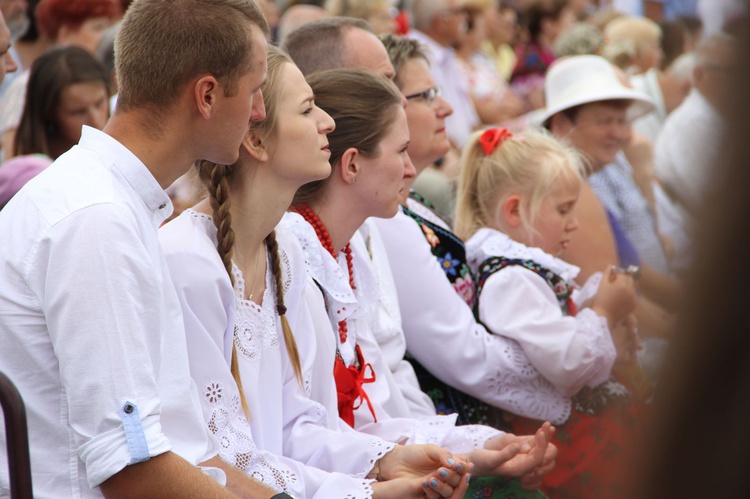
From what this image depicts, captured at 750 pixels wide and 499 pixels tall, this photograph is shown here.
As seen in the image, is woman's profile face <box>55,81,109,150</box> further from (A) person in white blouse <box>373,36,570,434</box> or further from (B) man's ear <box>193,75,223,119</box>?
(B) man's ear <box>193,75,223,119</box>


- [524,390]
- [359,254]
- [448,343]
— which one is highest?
[359,254]

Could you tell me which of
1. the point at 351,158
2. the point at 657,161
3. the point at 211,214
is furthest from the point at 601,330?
the point at 657,161

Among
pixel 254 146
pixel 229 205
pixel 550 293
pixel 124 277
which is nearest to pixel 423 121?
pixel 550 293

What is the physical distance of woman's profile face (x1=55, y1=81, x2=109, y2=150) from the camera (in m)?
3.95

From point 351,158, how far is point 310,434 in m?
0.77

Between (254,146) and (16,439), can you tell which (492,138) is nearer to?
(254,146)

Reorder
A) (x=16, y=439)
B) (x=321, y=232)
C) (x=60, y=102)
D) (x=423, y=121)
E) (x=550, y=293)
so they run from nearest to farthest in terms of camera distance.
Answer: (x=16, y=439) < (x=321, y=232) < (x=550, y=293) < (x=423, y=121) < (x=60, y=102)

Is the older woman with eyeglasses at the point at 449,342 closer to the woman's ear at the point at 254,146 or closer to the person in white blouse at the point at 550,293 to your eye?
the person in white blouse at the point at 550,293

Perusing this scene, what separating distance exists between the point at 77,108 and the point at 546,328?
208cm

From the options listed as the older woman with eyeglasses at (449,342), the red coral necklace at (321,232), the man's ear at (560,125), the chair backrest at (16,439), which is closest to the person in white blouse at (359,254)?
the red coral necklace at (321,232)

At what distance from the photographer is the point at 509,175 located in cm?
343

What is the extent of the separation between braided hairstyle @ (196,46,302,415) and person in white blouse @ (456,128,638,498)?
3.38 feet

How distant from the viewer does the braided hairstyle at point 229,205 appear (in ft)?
7.05

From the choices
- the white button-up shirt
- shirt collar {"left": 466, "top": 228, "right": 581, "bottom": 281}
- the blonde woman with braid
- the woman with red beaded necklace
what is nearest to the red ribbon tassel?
the woman with red beaded necklace
